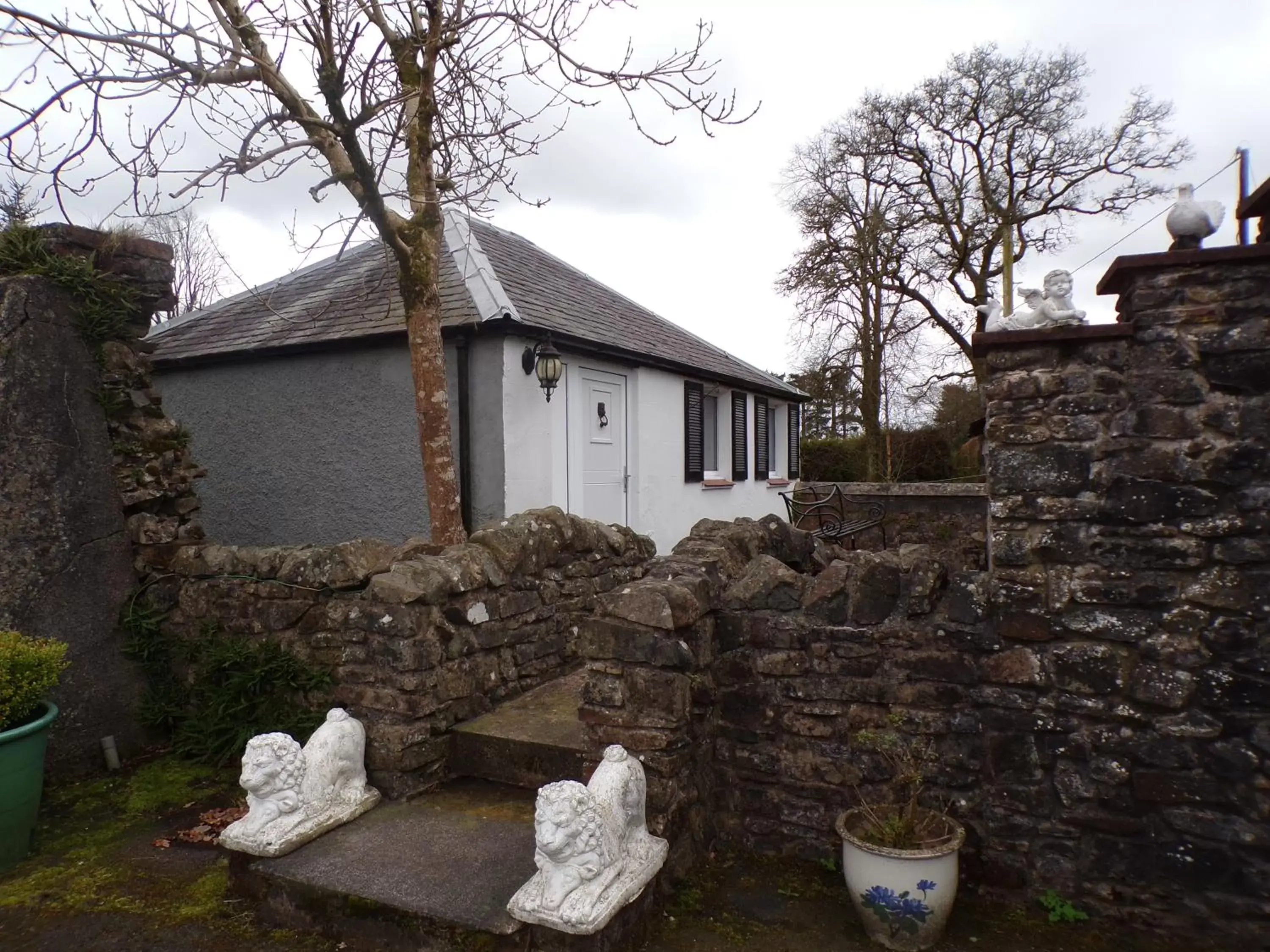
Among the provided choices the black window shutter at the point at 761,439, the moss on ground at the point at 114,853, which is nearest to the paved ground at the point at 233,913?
the moss on ground at the point at 114,853

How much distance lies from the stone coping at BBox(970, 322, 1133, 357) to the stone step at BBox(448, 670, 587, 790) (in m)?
2.35

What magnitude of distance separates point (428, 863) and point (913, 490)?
10.5 metres

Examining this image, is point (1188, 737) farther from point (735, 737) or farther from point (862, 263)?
point (862, 263)

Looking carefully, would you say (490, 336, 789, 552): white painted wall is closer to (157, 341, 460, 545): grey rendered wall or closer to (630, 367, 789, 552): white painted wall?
(630, 367, 789, 552): white painted wall

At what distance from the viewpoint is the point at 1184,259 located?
9.55ft

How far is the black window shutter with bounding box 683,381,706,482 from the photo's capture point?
423 inches

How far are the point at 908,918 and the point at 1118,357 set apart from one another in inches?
89.7

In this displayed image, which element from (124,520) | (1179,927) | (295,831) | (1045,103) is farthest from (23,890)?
(1045,103)

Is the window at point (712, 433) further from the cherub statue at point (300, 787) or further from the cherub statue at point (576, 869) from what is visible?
the cherub statue at point (576, 869)

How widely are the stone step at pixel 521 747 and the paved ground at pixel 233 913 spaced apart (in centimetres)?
87

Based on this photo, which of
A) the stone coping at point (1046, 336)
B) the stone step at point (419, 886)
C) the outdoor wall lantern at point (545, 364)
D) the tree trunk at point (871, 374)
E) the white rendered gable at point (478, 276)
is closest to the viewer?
the stone step at point (419, 886)

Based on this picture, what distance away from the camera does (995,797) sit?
3.12 metres

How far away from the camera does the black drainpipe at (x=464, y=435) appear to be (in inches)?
292

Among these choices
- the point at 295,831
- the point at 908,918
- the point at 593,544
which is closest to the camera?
the point at 908,918
